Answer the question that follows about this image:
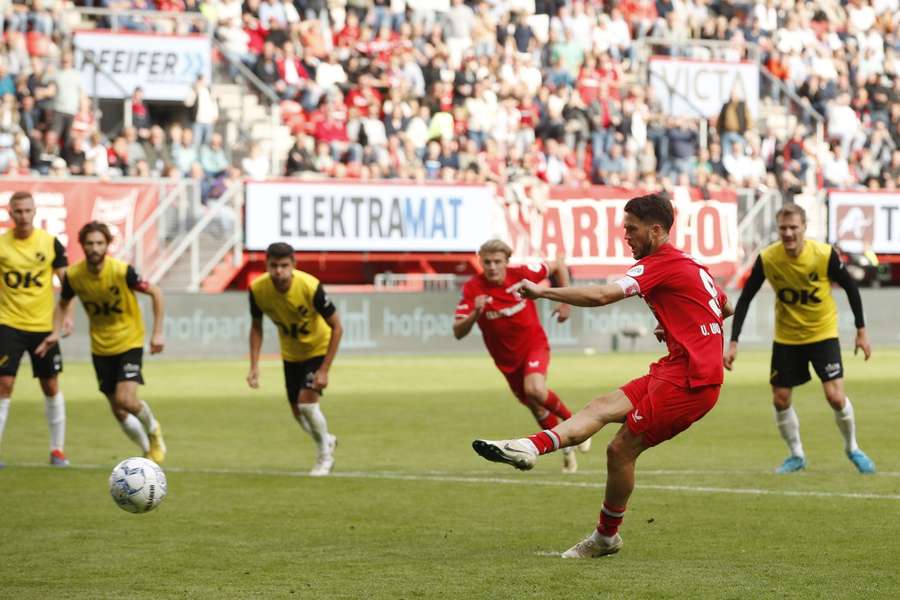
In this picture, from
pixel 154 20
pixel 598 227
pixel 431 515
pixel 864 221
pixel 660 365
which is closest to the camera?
pixel 660 365

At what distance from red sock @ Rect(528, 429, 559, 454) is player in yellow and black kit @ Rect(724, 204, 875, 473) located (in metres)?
4.87

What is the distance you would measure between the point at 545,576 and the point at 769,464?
6.13 meters

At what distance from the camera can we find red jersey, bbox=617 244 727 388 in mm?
8672

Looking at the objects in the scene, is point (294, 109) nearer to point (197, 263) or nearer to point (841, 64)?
point (197, 263)

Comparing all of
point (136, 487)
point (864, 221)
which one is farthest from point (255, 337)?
point (864, 221)

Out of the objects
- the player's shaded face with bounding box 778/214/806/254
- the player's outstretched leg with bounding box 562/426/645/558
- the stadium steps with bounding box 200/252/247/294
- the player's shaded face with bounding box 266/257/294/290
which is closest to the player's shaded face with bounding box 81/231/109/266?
the player's shaded face with bounding box 266/257/294/290

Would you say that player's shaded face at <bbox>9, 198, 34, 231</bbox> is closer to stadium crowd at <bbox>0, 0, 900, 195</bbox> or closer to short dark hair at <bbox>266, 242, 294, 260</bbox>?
short dark hair at <bbox>266, 242, 294, 260</bbox>

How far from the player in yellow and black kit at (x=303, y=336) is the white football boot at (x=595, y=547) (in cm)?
477

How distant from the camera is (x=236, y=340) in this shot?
29875 millimetres

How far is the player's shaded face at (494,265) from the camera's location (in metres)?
13.9

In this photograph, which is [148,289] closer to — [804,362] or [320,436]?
[320,436]

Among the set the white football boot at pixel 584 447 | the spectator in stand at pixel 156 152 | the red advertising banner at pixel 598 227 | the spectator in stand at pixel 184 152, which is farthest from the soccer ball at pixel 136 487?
the red advertising banner at pixel 598 227

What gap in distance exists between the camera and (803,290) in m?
13.3

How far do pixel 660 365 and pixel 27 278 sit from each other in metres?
7.33
